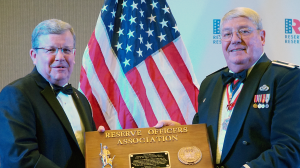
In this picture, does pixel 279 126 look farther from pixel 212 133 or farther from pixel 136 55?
pixel 136 55

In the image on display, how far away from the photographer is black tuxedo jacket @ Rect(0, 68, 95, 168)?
2.28m

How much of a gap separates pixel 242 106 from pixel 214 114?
0.96 feet

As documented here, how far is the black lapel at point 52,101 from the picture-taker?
256cm

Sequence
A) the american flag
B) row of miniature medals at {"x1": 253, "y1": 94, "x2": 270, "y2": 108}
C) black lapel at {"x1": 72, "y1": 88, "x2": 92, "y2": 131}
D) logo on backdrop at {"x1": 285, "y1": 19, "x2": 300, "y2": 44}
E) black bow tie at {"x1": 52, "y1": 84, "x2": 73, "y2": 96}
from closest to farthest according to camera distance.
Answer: row of miniature medals at {"x1": 253, "y1": 94, "x2": 270, "y2": 108}, black bow tie at {"x1": 52, "y1": 84, "x2": 73, "y2": 96}, black lapel at {"x1": 72, "y1": 88, "x2": 92, "y2": 131}, the american flag, logo on backdrop at {"x1": 285, "y1": 19, "x2": 300, "y2": 44}

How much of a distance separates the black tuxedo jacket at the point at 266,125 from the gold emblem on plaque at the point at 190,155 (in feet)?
0.56

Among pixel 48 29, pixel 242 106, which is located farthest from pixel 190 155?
pixel 48 29

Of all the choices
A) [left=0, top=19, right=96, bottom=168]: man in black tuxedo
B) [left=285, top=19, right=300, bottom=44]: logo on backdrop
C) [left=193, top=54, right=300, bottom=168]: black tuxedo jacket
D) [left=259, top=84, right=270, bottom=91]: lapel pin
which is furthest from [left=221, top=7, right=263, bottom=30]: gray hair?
[left=285, top=19, right=300, bottom=44]: logo on backdrop

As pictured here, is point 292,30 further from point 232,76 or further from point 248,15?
point 232,76

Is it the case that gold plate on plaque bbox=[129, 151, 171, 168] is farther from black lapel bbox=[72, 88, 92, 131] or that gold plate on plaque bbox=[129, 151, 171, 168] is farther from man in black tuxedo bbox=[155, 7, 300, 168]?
black lapel bbox=[72, 88, 92, 131]

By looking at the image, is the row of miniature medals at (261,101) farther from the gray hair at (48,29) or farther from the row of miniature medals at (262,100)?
the gray hair at (48,29)

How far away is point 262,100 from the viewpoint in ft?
8.02

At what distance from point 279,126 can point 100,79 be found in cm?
220

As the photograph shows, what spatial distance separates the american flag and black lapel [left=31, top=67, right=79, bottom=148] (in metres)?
1.17

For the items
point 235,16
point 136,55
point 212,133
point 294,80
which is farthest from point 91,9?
point 294,80
